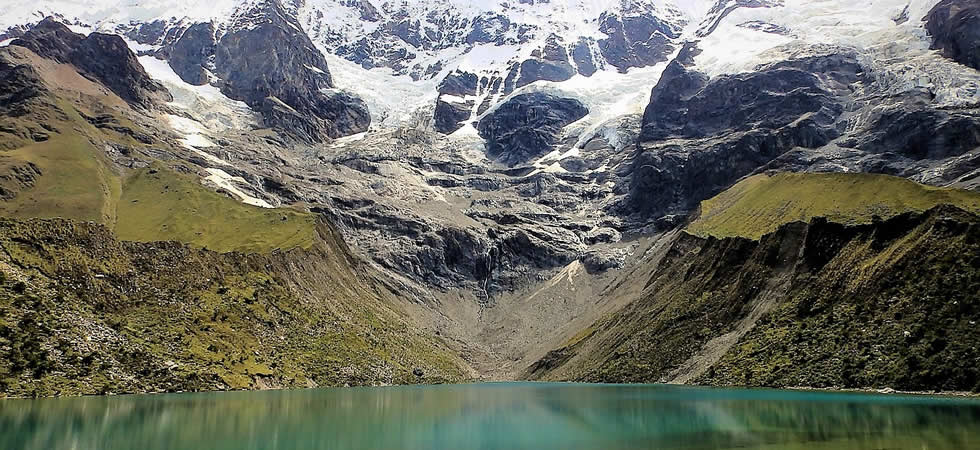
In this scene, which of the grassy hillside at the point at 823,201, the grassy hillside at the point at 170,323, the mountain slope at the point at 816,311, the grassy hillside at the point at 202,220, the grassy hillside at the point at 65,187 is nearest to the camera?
the mountain slope at the point at 816,311

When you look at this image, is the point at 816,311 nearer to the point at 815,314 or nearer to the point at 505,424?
the point at 815,314

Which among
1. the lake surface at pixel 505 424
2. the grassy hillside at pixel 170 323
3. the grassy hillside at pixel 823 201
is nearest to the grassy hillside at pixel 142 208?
the grassy hillside at pixel 170 323

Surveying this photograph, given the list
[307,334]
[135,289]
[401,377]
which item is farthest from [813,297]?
[135,289]

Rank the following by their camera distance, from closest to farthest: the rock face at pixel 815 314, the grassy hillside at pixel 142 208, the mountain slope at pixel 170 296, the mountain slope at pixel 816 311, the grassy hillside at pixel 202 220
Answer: the mountain slope at pixel 816 311 → the rock face at pixel 815 314 → the mountain slope at pixel 170 296 → the grassy hillside at pixel 142 208 → the grassy hillside at pixel 202 220

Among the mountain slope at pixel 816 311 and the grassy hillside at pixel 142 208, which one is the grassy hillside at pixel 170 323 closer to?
the grassy hillside at pixel 142 208

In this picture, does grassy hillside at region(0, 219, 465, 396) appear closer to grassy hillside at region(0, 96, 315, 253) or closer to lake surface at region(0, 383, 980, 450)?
lake surface at region(0, 383, 980, 450)

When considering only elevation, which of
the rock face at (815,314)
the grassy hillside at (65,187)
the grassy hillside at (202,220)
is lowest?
the grassy hillside at (202,220)

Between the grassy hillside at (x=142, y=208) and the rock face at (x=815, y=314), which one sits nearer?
the rock face at (x=815, y=314)

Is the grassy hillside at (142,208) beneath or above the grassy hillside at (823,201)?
beneath
